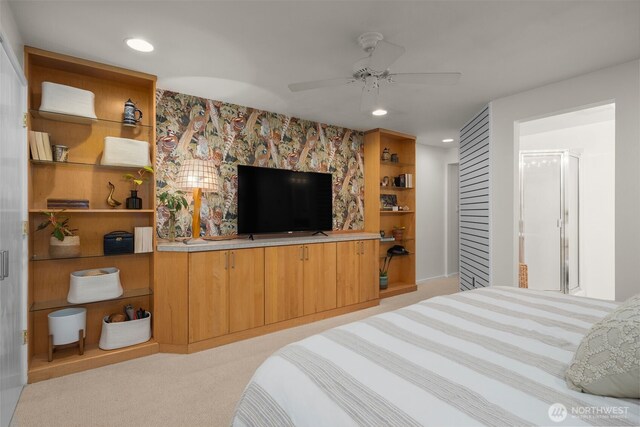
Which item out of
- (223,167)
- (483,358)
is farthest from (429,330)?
(223,167)

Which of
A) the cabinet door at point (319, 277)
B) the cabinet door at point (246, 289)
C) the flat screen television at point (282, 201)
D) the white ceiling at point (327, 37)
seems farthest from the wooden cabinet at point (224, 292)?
the white ceiling at point (327, 37)

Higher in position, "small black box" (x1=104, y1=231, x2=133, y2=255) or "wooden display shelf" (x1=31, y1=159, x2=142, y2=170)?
"wooden display shelf" (x1=31, y1=159, x2=142, y2=170)

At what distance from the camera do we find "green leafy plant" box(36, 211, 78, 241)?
250 centimetres

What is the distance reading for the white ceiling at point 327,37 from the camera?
6.40ft

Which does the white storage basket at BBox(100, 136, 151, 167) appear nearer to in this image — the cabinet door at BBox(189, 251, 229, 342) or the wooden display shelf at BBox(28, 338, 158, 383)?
the cabinet door at BBox(189, 251, 229, 342)

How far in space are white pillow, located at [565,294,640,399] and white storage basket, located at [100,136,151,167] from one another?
3228mm

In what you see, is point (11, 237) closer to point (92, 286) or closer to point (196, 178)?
point (92, 286)

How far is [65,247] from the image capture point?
101 inches

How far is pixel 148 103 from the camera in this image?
3154 millimetres

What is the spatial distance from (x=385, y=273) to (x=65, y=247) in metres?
4.04

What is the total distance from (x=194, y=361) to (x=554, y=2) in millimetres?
3722

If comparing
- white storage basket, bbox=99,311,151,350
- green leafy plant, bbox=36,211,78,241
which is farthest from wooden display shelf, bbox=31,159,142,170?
white storage basket, bbox=99,311,151,350

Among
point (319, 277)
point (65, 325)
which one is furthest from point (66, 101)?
point (319, 277)

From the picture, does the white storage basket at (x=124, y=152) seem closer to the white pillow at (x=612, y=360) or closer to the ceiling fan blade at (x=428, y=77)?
the ceiling fan blade at (x=428, y=77)
